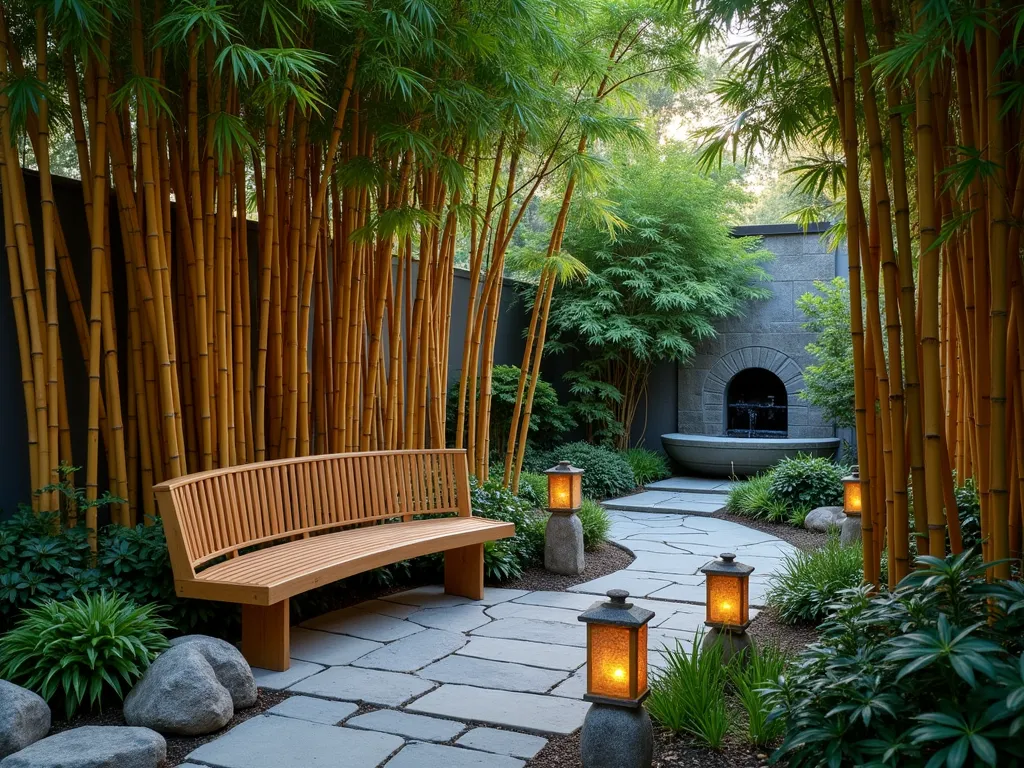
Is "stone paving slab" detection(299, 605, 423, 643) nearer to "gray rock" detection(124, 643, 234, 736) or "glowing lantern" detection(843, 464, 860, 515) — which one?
"gray rock" detection(124, 643, 234, 736)

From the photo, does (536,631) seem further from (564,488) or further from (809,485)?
(809,485)

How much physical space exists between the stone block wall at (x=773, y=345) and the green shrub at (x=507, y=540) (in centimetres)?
503

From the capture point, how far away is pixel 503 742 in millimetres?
2670

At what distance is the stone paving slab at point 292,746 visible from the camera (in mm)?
2525

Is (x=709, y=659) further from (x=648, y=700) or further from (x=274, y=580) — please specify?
(x=274, y=580)

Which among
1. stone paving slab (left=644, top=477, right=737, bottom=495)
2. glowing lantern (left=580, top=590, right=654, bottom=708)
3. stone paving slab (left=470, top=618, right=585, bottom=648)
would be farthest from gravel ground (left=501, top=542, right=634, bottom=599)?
stone paving slab (left=644, top=477, right=737, bottom=495)

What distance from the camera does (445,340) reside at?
5281mm

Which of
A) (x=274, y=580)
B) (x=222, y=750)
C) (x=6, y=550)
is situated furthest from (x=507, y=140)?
(x=222, y=750)

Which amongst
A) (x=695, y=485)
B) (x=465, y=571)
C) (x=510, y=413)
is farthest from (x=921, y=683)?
(x=695, y=485)

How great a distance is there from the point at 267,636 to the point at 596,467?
16.5ft

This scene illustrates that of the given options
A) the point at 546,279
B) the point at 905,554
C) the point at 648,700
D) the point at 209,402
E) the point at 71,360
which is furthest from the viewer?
the point at 546,279

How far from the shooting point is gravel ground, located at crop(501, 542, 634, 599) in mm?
4715

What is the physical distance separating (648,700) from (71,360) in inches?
113

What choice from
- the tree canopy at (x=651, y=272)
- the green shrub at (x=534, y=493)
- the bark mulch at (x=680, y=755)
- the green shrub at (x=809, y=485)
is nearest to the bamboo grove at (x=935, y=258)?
the bark mulch at (x=680, y=755)
